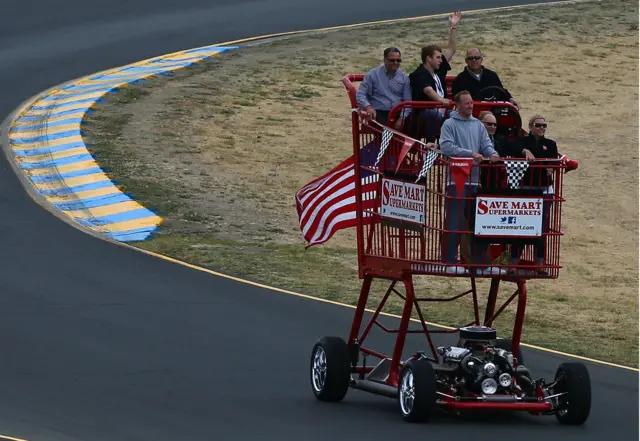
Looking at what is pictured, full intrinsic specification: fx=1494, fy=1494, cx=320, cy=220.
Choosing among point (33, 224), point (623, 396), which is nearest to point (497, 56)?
point (33, 224)

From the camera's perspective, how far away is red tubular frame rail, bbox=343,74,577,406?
12.9 m

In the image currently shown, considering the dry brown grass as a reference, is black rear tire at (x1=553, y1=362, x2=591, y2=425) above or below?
above

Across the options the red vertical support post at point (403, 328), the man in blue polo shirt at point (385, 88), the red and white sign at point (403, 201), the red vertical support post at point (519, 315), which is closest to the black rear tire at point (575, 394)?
the red vertical support post at point (519, 315)

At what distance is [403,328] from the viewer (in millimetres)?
13250

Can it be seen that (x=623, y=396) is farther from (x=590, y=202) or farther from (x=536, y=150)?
(x=590, y=202)

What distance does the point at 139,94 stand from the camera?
31500 mm

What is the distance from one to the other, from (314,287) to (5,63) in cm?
1518

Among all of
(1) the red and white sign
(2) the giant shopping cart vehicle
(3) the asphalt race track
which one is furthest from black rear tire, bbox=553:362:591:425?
(1) the red and white sign

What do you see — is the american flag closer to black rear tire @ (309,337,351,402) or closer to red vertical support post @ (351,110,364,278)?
red vertical support post @ (351,110,364,278)

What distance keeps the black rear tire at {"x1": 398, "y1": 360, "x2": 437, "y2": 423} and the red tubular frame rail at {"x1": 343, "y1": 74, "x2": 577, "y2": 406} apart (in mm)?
185

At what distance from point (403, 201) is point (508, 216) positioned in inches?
39.8

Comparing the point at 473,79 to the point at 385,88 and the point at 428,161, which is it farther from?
the point at 428,161

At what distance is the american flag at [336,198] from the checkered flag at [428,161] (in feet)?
2.72

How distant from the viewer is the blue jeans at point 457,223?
1284cm
